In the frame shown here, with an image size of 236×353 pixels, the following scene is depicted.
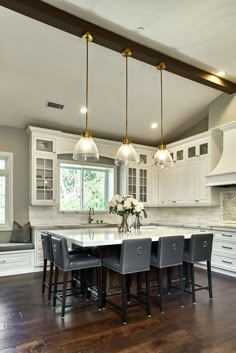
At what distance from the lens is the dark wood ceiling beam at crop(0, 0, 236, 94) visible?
10.3ft

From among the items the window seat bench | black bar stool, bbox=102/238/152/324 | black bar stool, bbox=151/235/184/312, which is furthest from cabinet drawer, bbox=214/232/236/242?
the window seat bench

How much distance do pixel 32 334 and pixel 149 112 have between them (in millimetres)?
4836

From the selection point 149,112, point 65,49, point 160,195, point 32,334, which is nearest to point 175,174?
point 160,195

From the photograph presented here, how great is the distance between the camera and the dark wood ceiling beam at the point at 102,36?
3.15 meters

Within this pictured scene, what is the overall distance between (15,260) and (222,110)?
5.14 metres

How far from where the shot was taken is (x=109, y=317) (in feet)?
10.4

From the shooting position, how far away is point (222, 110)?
573 centimetres

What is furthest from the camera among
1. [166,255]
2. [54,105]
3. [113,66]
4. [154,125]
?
[154,125]

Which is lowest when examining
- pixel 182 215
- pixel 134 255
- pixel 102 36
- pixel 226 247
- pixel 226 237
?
pixel 226 247

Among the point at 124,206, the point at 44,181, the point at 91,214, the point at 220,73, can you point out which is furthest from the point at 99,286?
the point at 220,73

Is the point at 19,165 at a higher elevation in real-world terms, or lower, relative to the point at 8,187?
higher

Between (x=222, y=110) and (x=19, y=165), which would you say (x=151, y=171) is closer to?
(x=222, y=110)

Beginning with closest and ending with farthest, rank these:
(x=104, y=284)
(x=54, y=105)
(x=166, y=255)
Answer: (x=166, y=255), (x=104, y=284), (x=54, y=105)

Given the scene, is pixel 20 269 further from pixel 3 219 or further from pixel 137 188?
pixel 137 188
